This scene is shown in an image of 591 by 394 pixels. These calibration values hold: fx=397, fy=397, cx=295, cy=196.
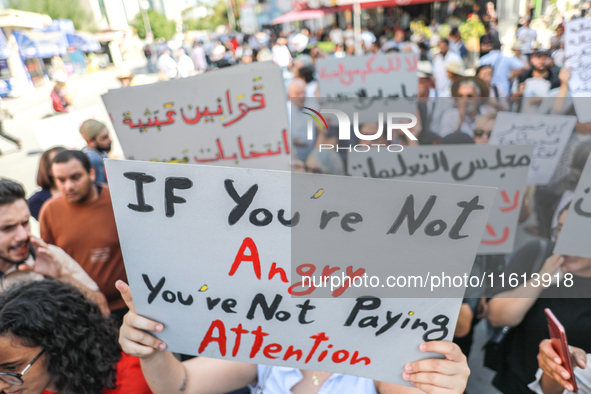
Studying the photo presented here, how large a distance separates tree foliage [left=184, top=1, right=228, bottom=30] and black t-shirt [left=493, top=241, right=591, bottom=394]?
6467 centimetres

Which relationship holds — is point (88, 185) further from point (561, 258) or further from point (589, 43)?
point (589, 43)

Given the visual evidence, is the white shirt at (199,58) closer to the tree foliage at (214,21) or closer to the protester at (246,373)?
the protester at (246,373)

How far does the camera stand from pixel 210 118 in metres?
2.35

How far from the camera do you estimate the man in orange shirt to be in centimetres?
223

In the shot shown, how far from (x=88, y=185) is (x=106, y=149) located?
1242 millimetres

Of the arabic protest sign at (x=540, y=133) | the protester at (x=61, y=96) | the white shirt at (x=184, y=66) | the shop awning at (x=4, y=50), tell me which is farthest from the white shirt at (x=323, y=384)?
the shop awning at (x=4, y=50)

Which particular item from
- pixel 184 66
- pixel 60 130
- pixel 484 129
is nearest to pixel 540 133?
pixel 484 129

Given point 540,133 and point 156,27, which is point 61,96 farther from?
point 156,27

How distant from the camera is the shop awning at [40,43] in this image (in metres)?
23.4

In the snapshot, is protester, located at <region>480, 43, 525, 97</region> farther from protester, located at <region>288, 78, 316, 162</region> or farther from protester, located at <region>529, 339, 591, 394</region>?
protester, located at <region>529, 339, 591, 394</region>

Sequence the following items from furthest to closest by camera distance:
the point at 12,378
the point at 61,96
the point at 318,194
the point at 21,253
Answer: the point at 61,96 < the point at 21,253 < the point at 12,378 < the point at 318,194

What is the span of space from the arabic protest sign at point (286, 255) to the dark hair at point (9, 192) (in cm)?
102

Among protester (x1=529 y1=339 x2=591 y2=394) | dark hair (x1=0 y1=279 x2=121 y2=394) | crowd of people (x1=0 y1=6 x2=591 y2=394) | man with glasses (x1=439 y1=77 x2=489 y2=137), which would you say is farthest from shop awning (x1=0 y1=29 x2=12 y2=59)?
protester (x1=529 y1=339 x2=591 y2=394)

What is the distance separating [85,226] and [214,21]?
2867 inches
